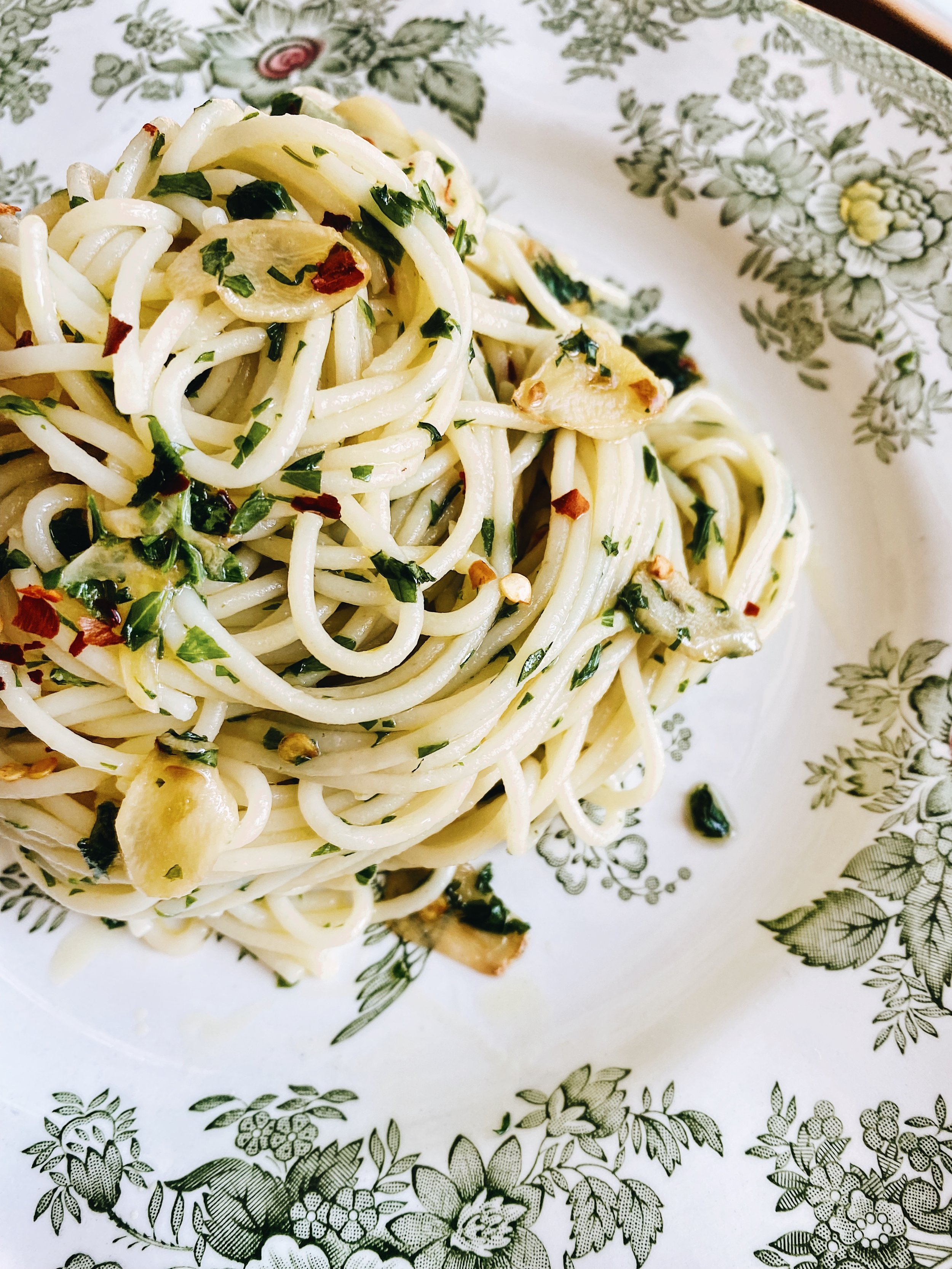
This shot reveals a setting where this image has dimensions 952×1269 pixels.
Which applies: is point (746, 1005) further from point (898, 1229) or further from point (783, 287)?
point (783, 287)

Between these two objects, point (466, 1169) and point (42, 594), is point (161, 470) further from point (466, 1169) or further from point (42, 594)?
point (466, 1169)

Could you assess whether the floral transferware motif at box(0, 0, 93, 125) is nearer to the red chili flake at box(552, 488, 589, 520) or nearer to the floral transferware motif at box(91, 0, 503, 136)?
the floral transferware motif at box(91, 0, 503, 136)

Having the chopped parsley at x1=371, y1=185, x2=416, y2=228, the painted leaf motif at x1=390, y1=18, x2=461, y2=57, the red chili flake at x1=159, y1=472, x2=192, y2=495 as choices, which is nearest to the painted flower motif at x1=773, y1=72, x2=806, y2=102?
the painted leaf motif at x1=390, y1=18, x2=461, y2=57

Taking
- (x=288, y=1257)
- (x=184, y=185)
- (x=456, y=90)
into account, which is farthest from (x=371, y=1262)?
(x=456, y=90)

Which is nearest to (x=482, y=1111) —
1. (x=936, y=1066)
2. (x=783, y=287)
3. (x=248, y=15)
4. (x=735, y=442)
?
(x=936, y=1066)

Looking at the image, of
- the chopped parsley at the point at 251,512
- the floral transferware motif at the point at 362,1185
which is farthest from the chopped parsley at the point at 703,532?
the floral transferware motif at the point at 362,1185

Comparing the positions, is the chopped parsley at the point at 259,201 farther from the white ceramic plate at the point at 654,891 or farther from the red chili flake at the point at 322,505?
the white ceramic plate at the point at 654,891
